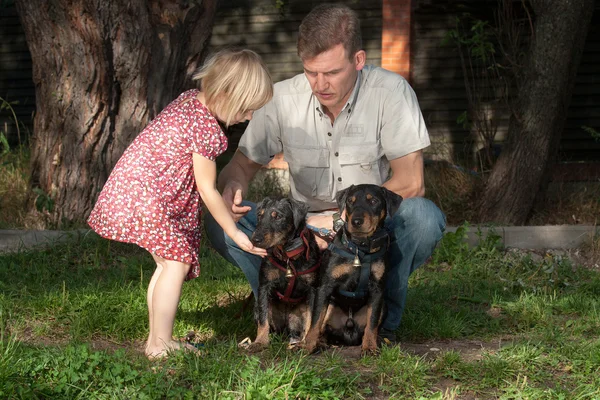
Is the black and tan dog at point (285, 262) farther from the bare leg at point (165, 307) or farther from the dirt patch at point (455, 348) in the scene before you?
the dirt patch at point (455, 348)

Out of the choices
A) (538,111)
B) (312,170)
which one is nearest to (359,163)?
(312,170)

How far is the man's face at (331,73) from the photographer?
4223 mm

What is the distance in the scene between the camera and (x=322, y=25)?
4250 millimetres

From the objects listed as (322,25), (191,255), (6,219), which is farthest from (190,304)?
(6,219)

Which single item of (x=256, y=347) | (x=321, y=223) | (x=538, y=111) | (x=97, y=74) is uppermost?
(x=97, y=74)

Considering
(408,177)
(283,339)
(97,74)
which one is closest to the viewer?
(283,339)

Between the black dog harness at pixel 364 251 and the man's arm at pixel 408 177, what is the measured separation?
438mm

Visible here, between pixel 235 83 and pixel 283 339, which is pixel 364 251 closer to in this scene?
pixel 283 339

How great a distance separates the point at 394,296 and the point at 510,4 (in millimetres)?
5118

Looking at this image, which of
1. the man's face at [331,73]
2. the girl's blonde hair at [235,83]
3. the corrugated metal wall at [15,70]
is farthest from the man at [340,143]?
the corrugated metal wall at [15,70]

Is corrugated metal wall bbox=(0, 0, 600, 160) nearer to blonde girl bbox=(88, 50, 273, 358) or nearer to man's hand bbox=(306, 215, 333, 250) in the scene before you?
man's hand bbox=(306, 215, 333, 250)

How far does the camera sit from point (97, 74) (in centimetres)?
664

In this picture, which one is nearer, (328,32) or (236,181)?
(328,32)

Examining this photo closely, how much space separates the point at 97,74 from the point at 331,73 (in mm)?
3088
